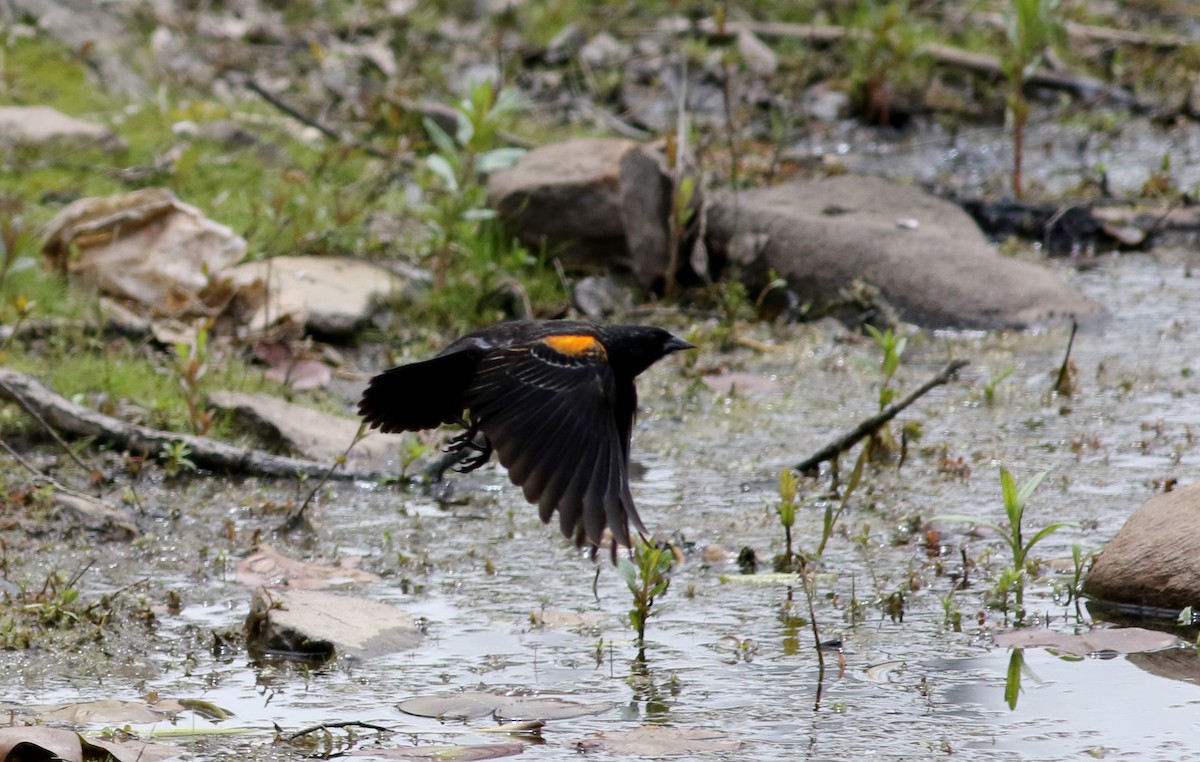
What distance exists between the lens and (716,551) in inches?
206

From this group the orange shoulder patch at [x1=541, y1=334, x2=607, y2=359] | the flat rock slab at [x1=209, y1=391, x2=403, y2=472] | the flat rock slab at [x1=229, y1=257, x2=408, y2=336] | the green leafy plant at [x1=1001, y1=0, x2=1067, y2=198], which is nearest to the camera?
the orange shoulder patch at [x1=541, y1=334, x2=607, y2=359]

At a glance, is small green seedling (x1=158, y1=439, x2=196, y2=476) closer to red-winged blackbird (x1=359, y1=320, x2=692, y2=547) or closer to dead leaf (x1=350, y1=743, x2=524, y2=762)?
red-winged blackbird (x1=359, y1=320, x2=692, y2=547)

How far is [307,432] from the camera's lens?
6242 millimetres

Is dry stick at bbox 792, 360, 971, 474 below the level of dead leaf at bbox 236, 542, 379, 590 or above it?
above

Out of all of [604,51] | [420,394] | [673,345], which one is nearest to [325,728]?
[420,394]

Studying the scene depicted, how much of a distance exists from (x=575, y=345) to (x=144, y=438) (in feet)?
7.25

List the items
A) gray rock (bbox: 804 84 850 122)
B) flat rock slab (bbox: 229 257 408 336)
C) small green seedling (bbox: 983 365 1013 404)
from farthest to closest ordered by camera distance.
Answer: gray rock (bbox: 804 84 850 122)
flat rock slab (bbox: 229 257 408 336)
small green seedling (bbox: 983 365 1013 404)

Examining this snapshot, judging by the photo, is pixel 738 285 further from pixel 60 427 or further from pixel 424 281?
pixel 60 427

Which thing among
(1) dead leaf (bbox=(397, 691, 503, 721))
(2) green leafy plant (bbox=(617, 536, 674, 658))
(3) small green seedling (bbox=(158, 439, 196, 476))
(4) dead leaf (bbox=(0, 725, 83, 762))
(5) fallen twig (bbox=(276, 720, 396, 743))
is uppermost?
(2) green leafy plant (bbox=(617, 536, 674, 658))

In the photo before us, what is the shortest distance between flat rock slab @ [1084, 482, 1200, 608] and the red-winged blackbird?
4.64 ft

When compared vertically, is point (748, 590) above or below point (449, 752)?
above

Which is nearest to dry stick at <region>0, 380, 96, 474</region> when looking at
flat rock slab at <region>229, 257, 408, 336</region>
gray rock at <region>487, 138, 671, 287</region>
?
flat rock slab at <region>229, 257, 408, 336</region>

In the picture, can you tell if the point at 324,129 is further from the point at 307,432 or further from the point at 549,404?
the point at 549,404

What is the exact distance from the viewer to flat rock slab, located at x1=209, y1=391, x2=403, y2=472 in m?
6.17
